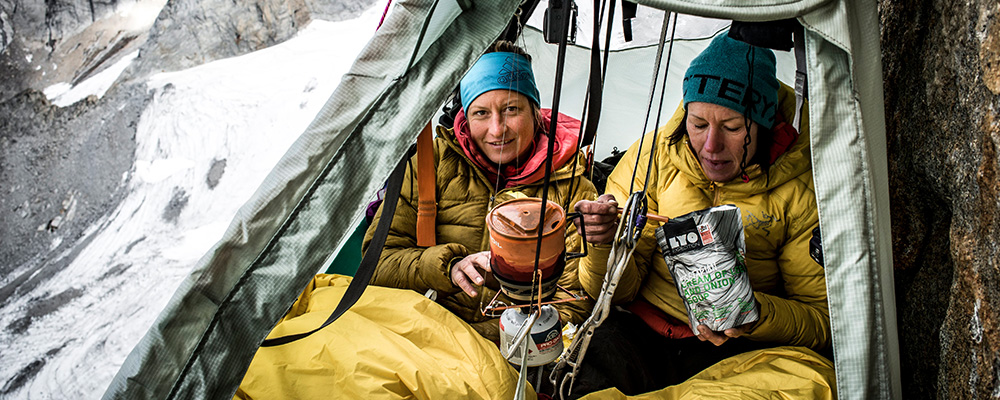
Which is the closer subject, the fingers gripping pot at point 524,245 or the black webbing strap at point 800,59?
the black webbing strap at point 800,59

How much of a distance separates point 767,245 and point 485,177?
845mm

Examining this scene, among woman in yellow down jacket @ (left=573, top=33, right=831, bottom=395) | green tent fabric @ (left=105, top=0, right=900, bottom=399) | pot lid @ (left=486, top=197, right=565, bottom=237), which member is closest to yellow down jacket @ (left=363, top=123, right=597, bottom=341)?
woman in yellow down jacket @ (left=573, top=33, right=831, bottom=395)

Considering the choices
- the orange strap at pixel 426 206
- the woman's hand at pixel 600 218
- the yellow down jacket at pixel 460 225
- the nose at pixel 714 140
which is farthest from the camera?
the yellow down jacket at pixel 460 225

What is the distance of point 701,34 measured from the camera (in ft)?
9.12

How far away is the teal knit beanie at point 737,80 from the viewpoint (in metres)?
1.39

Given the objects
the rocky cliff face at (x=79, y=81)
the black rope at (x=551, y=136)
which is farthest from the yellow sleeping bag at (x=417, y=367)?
the rocky cliff face at (x=79, y=81)

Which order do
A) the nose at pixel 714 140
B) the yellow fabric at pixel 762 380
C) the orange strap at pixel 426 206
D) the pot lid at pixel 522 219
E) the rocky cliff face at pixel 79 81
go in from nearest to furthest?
the pot lid at pixel 522 219 → the yellow fabric at pixel 762 380 → the nose at pixel 714 140 → the orange strap at pixel 426 206 → the rocky cliff face at pixel 79 81

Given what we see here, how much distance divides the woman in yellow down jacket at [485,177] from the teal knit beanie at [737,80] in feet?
1.40

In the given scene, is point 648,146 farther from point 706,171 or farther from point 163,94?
point 163,94

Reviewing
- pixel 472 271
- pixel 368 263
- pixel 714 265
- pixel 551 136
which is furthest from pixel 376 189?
pixel 714 265

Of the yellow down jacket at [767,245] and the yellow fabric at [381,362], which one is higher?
the yellow down jacket at [767,245]

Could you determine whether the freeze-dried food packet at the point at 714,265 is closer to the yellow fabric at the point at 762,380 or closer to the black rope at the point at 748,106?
the yellow fabric at the point at 762,380

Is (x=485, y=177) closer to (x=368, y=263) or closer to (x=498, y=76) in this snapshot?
(x=498, y=76)

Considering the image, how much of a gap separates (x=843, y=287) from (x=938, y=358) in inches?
12.8
